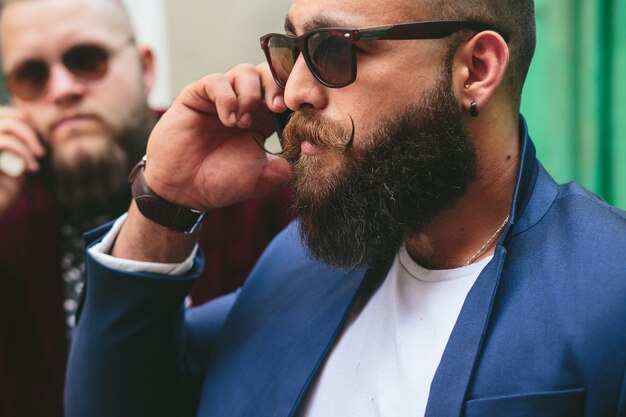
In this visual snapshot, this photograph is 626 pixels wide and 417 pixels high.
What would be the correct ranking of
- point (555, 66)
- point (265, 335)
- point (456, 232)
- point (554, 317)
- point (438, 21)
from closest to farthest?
point (554, 317), point (438, 21), point (456, 232), point (265, 335), point (555, 66)

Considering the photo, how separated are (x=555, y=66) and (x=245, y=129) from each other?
79 centimetres

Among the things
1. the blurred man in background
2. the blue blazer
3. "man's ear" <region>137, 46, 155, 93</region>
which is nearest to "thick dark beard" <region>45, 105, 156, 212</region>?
→ the blurred man in background

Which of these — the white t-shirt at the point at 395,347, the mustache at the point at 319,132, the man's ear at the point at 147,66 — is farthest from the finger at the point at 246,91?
the man's ear at the point at 147,66

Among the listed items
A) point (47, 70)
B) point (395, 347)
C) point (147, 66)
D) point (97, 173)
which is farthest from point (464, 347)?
point (147, 66)

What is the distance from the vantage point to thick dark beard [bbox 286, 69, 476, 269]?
4.19ft

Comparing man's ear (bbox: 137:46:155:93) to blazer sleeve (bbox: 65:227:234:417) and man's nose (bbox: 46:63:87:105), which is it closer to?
man's nose (bbox: 46:63:87:105)

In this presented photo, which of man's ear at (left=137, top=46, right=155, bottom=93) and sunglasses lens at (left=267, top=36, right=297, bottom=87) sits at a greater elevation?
sunglasses lens at (left=267, top=36, right=297, bottom=87)

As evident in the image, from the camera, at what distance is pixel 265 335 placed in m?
1.53

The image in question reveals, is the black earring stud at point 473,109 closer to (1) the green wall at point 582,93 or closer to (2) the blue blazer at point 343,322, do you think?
(2) the blue blazer at point 343,322

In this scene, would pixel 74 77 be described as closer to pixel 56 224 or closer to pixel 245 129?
pixel 56 224

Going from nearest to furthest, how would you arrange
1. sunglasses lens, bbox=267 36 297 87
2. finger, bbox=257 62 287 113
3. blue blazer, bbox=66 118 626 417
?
blue blazer, bbox=66 118 626 417 < sunglasses lens, bbox=267 36 297 87 < finger, bbox=257 62 287 113

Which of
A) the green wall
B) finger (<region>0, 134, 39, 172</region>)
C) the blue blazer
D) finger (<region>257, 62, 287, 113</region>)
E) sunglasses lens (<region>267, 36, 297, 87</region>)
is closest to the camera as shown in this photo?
the blue blazer

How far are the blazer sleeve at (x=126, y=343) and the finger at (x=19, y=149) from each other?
2.60 ft

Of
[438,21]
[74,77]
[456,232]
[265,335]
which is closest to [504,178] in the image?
[456,232]
